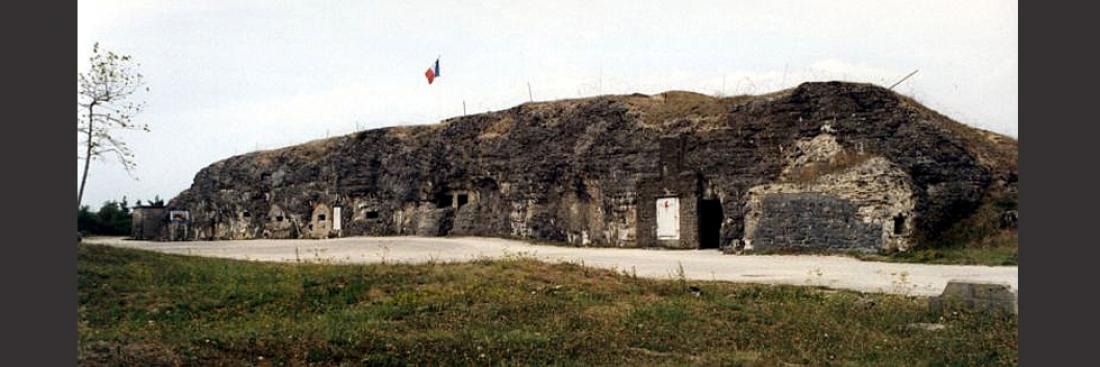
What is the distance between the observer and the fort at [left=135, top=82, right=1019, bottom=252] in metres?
25.0

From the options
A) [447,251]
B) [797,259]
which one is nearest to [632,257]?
[797,259]

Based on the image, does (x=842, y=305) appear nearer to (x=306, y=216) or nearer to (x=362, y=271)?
(x=362, y=271)

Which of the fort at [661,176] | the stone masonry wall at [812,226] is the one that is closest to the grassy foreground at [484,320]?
the stone masonry wall at [812,226]

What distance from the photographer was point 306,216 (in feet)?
139

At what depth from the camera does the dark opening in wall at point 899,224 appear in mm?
24609

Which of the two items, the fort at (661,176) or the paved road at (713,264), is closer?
the paved road at (713,264)

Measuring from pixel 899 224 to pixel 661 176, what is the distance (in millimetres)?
7585

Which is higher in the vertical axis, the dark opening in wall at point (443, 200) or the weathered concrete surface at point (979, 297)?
the dark opening in wall at point (443, 200)

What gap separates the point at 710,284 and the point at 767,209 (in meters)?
11.0

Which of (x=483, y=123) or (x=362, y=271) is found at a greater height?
(x=483, y=123)

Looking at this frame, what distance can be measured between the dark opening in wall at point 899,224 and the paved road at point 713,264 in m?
1.75

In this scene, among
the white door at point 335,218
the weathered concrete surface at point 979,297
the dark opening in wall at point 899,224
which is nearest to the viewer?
the weathered concrete surface at point 979,297

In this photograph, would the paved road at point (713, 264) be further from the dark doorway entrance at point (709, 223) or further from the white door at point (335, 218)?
the white door at point (335, 218)

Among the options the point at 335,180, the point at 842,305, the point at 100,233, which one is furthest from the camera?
the point at 100,233
